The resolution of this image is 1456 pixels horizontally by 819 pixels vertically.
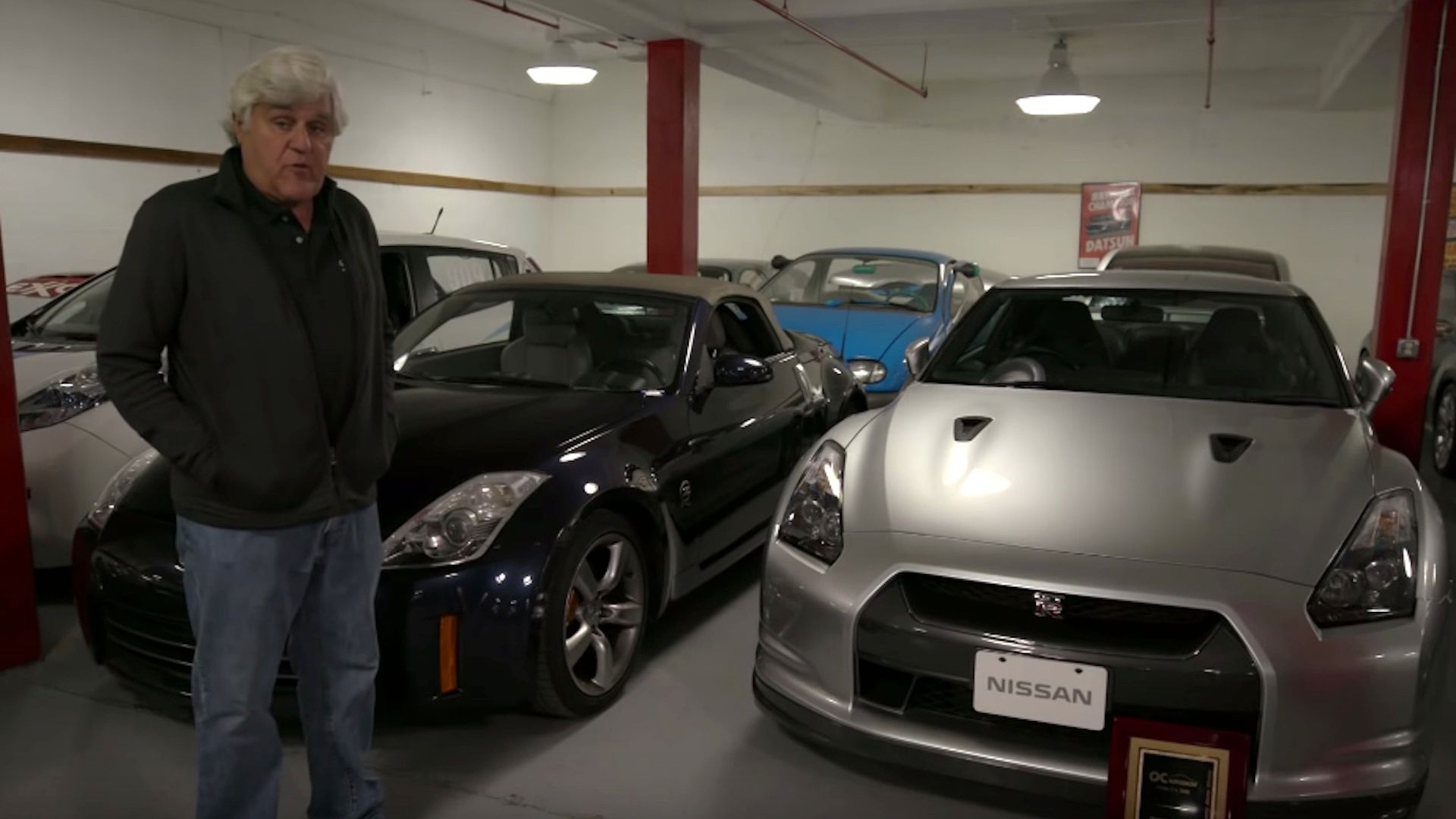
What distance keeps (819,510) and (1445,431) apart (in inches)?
206

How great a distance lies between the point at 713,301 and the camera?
12.0ft

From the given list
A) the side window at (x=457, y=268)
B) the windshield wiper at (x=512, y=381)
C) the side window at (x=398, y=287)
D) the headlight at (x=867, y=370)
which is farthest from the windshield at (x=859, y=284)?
the windshield wiper at (x=512, y=381)

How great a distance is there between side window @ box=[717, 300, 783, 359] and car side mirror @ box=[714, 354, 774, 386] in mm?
374

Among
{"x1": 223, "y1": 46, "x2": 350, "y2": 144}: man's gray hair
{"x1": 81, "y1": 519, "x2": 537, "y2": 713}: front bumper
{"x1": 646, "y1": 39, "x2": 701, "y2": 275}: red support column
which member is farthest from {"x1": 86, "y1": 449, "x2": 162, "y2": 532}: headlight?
{"x1": 646, "y1": 39, "x2": 701, "y2": 275}: red support column

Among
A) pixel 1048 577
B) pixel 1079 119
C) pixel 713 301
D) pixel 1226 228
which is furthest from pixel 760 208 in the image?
pixel 1048 577

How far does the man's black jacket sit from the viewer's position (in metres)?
1.72

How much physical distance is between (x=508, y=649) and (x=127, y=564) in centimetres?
94

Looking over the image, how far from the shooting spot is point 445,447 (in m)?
2.69

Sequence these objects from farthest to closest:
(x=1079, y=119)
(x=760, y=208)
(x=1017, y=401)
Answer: (x=760, y=208) < (x=1079, y=119) < (x=1017, y=401)

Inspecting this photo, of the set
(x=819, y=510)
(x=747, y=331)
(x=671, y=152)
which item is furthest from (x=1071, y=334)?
(x=671, y=152)

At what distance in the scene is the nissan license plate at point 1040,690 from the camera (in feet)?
6.40

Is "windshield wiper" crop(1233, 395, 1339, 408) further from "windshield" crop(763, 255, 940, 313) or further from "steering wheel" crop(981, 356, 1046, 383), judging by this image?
"windshield" crop(763, 255, 940, 313)

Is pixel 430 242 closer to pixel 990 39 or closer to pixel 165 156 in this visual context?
pixel 165 156

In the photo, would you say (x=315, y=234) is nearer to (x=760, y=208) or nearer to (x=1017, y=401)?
(x=1017, y=401)
